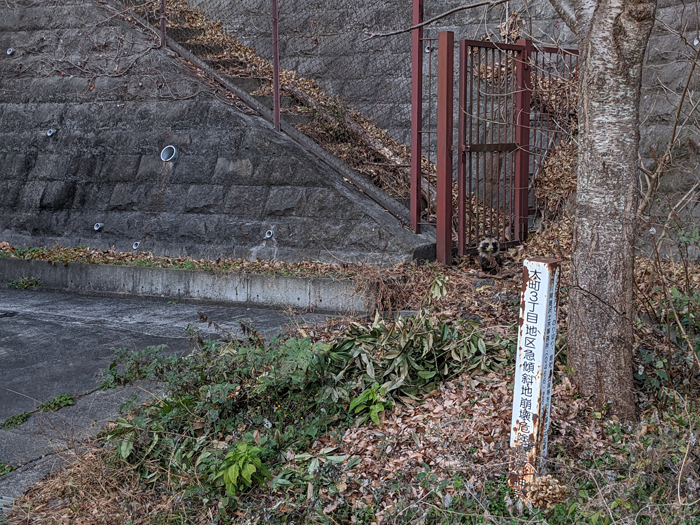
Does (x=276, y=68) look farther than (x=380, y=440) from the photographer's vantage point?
Yes

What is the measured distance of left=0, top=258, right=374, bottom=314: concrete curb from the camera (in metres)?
7.54

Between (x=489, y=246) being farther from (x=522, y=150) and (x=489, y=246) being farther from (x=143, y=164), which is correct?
(x=143, y=164)

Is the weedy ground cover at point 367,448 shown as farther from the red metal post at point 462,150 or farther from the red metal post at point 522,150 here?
the red metal post at point 522,150

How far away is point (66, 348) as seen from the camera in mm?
6609

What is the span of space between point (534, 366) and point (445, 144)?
506 cm

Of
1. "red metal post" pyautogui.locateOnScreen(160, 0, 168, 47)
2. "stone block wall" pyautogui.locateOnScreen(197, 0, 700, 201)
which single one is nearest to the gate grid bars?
"stone block wall" pyautogui.locateOnScreen(197, 0, 700, 201)

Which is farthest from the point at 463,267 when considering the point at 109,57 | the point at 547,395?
the point at 109,57

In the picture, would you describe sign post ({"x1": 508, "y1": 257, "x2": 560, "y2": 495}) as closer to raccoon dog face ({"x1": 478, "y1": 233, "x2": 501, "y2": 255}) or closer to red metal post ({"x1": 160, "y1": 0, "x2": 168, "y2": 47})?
raccoon dog face ({"x1": 478, "y1": 233, "x2": 501, "y2": 255})

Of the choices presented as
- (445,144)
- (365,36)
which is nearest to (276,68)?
(365,36)

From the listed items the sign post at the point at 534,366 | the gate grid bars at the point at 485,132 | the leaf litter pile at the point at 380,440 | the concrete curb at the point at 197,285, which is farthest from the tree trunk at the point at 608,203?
the gate grid bars at the point at 485,132

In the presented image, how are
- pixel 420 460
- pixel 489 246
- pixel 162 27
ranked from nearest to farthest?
pixel 420 460 → pixel 489 246 → pixel 162 27

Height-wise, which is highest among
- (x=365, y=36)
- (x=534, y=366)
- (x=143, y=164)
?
(x=365, y=36)

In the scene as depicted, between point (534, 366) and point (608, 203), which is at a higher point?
point (608, 203)

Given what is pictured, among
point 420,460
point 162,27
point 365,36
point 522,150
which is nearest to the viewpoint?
point 420,460
